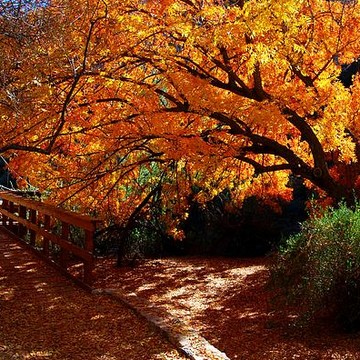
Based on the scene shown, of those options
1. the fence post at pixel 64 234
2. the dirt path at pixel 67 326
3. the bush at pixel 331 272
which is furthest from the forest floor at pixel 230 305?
the dirt path at pixel 67 326

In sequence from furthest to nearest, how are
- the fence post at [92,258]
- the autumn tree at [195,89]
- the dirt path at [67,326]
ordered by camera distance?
the fence post at [92,258] < the autumn tree at [195,89] < the dirt path at [67,326]

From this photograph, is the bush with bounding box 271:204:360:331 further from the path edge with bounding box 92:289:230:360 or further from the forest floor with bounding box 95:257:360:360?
the path edge with bounding box 92:289:230:360

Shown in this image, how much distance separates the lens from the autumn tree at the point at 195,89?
7.51 metres

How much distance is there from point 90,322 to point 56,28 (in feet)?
10.3

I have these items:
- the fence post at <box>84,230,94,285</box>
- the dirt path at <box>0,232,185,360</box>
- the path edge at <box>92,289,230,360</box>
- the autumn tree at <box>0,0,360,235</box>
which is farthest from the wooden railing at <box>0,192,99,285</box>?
the path edge at <box>92,289,230,360</box>

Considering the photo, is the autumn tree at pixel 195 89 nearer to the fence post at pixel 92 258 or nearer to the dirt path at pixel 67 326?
the fence post at pixel 92 258

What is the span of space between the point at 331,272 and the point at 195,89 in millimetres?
3203

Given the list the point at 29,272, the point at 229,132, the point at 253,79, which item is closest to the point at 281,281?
the point at 229,132

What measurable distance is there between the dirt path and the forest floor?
1.26m

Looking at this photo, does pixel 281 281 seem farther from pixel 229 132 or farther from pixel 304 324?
pixel 229 132

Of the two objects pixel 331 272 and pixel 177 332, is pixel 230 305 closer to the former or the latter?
pixel 331 272

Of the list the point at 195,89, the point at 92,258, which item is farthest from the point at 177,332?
→ the point at 195,89

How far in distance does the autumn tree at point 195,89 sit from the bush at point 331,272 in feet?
5.80

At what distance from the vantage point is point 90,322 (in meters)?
6.63
